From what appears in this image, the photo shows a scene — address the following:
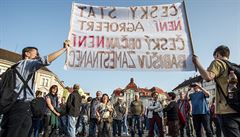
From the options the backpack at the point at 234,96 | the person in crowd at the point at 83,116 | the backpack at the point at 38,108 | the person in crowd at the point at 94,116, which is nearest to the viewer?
the backpack at the point at 234,96

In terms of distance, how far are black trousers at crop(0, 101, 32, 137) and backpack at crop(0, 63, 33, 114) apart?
0.10 meters

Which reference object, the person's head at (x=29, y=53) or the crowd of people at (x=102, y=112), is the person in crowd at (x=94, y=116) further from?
the person's head at (x=29, y=53)

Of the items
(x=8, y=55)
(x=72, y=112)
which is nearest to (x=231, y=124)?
(x=72, y=112)

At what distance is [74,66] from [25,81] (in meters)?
1.31

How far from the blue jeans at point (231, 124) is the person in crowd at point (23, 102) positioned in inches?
110

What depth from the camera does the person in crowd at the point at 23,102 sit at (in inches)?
153

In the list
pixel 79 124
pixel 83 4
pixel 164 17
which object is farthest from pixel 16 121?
pixel 79 124

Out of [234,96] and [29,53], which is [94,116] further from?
[234,96]

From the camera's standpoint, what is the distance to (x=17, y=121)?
3.88 metres

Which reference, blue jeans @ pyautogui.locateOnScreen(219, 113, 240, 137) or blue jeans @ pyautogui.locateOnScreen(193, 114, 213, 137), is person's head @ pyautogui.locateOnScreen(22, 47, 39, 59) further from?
blue jeans @ pyautogui.locateOnScreen(193, 114, 213, 137)

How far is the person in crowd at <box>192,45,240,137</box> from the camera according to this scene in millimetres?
3664

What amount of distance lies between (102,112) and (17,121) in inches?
270

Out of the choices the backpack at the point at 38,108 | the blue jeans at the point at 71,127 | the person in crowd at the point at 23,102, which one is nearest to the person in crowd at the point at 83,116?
the backpack at the point at 38,108

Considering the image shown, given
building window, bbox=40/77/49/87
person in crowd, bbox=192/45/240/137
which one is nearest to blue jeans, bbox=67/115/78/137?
person in crowd, bbox=192/45/240/137
